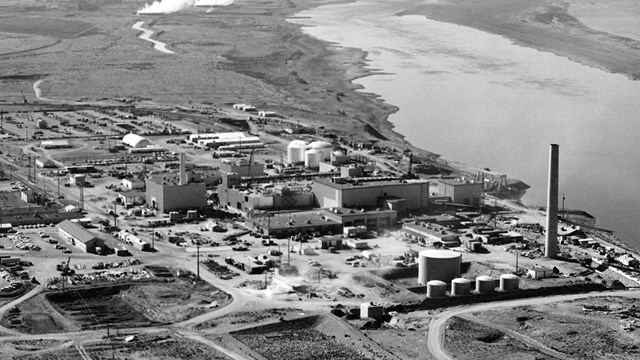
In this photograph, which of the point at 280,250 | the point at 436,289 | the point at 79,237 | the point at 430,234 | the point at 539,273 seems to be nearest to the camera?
the point at 436,289

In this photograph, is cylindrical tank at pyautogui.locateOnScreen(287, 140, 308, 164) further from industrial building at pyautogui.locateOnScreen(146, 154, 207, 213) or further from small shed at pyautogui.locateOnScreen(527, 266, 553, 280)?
small shed at pyautogui.locateOnScreen(527, 266, 553, 280)

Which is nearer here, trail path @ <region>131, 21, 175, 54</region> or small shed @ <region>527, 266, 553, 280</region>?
small shed @ <region>527, 266, 553, 280</region>

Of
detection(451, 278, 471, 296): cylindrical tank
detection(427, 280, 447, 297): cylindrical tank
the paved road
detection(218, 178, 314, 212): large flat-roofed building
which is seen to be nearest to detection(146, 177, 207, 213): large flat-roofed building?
detection(218, 178, 314, 212): large flat-roofed building

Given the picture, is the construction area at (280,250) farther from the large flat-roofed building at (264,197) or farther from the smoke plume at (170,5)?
the smoke plume at (170,5)

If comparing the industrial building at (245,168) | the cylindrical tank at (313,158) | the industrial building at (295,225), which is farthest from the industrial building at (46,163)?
the industrial building at (295,225)

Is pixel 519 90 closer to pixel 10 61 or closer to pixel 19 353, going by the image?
pixel 10 61

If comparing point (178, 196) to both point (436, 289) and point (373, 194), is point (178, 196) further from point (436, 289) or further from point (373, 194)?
point (436, 289)

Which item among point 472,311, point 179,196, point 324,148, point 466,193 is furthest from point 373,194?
point 472,311
